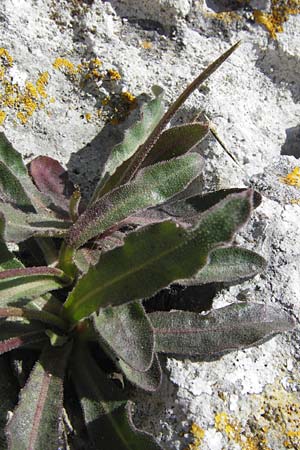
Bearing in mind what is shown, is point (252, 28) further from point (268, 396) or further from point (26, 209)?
point (268, 396)

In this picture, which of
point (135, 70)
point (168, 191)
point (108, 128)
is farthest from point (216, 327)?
point (135, 70)

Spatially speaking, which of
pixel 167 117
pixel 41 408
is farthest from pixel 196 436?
pixel 167 117

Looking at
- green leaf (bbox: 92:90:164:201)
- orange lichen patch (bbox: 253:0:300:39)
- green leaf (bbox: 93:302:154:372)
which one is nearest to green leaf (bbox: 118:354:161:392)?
green leaf (bbox: 93:302:154:372)

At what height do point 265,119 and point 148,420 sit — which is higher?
point 265,119

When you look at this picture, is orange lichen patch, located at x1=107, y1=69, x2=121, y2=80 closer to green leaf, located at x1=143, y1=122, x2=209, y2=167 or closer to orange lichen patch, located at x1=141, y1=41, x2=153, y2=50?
orange lichen patch, located at x1=141, y1=41, x2=153, y2=50

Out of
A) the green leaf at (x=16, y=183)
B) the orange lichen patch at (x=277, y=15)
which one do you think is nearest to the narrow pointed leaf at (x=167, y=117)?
the green leaf at (x=16, y=183)

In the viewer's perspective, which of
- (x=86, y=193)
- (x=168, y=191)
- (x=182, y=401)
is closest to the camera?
(x=182, y=401)
